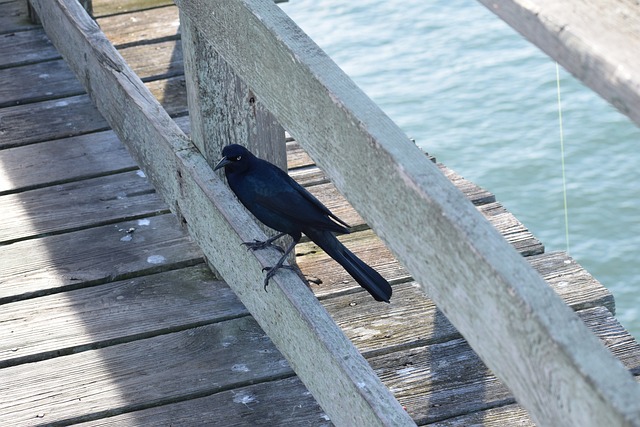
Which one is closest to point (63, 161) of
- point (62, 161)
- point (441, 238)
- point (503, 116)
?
point (62, 161)

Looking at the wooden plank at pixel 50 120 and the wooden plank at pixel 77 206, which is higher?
the wooden plank at pixel 77 206

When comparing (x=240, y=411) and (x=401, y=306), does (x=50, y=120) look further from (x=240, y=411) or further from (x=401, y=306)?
(x=240, y=411)

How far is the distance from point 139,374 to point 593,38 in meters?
1.50

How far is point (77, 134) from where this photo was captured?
3406 mm

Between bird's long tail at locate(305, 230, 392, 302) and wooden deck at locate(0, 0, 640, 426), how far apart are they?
0.24 metres

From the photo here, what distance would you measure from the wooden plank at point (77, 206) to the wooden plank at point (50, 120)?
347 mm

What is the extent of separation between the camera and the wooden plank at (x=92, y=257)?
260cm

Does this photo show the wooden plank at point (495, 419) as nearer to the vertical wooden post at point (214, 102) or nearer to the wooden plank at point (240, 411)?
the wooden plank at point (240, 411)

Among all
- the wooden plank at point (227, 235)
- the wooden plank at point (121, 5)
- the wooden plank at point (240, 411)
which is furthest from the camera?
the wooden plank at point (121, 5)

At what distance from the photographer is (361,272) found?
2293mm

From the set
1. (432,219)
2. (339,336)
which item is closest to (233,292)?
(339,336)

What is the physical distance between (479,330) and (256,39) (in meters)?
0.79

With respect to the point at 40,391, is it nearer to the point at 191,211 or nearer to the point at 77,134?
the point at 191,211

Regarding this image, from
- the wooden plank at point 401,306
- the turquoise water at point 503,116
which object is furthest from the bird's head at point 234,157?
the turquoise water at point 503,116
